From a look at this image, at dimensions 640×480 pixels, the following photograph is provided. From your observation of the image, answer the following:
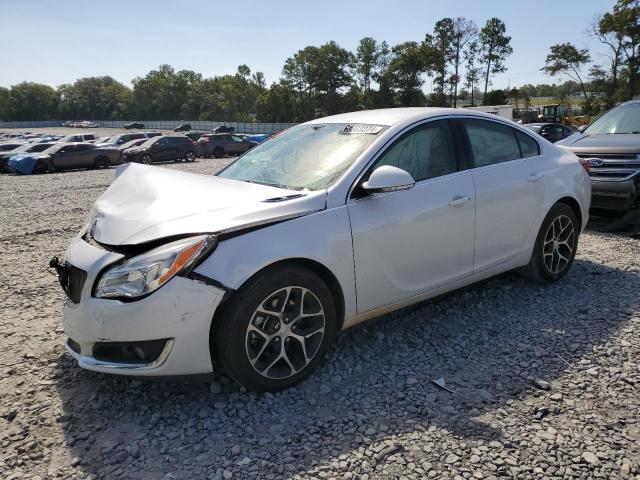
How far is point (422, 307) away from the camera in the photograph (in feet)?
13.8

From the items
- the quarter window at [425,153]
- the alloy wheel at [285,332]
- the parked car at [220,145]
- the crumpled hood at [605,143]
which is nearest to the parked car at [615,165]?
the crumpled hood at [605,143]

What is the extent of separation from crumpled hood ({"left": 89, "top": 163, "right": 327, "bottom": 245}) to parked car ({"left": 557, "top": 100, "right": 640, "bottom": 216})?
520cm

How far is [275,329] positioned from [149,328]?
0.71 m

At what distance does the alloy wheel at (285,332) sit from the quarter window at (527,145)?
2.59 meters

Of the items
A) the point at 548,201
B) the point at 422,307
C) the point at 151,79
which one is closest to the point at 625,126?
the point at 548,201

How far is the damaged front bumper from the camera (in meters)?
2.59

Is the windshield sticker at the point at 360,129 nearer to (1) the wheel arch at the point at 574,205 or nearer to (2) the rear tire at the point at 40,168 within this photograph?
(1) the wheel arch at the point at 574,205

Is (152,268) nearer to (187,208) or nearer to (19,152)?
(187,208)

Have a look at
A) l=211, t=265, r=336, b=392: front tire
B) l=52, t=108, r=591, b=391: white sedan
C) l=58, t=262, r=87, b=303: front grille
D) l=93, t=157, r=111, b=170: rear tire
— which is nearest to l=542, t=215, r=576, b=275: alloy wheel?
l=52, t=108, r=591, b=391: white sedan

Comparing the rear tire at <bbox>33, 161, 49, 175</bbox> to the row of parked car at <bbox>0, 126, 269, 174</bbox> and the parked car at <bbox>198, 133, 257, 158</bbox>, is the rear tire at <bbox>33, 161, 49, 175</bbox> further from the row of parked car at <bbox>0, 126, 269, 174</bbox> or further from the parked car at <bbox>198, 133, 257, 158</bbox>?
the parked car at <bbox>198, 133, 257, 158</bbox>

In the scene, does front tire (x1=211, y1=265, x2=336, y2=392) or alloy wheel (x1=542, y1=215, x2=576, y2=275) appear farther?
alloy wheel (x1=542, y1=215, x2=576, y2=275)

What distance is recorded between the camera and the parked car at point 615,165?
6.45 m

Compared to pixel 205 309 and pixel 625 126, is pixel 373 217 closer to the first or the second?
pixel 205 309

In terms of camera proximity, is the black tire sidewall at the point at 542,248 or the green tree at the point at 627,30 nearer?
the black tire sidewall at the point at 542,248
